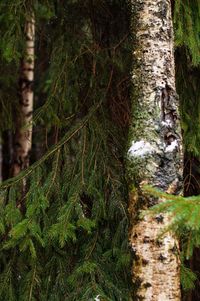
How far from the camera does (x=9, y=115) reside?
20.6 ft

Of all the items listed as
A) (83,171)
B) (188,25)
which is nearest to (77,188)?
(83,171)

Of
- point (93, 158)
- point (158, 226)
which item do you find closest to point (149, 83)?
point (158, 226)

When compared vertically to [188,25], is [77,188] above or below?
below

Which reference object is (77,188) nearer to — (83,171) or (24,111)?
(83,171)

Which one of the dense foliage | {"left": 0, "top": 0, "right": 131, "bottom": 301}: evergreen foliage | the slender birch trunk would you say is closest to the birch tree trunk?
the dense foliage

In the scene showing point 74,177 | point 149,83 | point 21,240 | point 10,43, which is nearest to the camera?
point 149,83

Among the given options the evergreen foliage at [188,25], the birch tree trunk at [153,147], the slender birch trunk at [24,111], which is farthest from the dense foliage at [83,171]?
the slender birch trunk at [24,111]

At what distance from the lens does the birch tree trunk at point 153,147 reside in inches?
93.7

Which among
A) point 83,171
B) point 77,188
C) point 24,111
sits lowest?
point 77,188

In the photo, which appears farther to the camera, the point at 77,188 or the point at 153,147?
the point at 77,188

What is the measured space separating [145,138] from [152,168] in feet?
0.53

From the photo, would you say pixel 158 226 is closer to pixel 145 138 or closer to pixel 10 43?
pixel 145 138

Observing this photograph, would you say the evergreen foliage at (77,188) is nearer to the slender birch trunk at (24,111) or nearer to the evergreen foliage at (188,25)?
the evergreen foliage at (188,25)

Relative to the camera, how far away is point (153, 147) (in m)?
2.47
